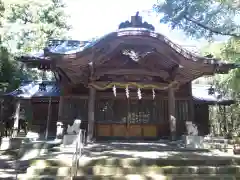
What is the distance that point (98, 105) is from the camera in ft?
40.5

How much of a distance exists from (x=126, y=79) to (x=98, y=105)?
85.6 inches

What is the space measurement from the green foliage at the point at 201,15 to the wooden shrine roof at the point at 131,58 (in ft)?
3.29

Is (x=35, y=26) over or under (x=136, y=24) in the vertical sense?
over

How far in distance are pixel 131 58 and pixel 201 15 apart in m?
3.43

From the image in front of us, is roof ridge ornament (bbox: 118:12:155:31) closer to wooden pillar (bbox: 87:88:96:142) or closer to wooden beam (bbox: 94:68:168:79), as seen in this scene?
wooden beam (bbox: 94:68:168:79)

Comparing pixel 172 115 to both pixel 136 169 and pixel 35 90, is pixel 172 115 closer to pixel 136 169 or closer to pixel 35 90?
pixel 136 169

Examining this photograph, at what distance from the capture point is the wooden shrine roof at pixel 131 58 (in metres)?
9.77

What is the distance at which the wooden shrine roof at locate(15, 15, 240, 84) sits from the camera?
977cm

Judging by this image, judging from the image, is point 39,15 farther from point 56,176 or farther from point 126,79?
point 56,176

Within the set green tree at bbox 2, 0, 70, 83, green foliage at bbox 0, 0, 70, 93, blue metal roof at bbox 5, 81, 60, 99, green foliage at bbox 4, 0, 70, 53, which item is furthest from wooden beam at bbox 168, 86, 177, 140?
green foliage at bbox 4, 0, 70, 53

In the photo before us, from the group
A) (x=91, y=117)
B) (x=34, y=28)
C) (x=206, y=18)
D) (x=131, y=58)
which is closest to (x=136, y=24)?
(x=131, y=58)

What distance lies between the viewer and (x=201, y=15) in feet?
34.4

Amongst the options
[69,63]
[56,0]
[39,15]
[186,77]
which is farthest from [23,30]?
[186,77]

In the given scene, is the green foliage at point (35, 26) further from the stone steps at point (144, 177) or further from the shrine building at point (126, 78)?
the stone steps at point (144, 177)
